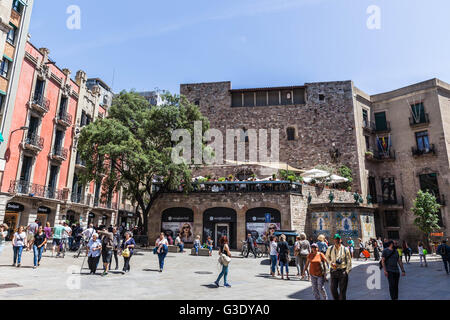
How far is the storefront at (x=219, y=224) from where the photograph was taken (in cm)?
2255

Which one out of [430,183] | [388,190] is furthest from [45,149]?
[430,183]

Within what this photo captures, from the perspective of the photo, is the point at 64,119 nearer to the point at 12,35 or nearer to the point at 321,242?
the point at 12,35

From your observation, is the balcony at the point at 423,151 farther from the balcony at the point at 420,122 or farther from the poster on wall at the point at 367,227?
the poster on wall at the point at 367,227

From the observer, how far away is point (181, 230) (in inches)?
909

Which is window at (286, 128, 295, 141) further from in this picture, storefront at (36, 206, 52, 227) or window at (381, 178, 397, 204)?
storefront at (36, 206, 52, 227)

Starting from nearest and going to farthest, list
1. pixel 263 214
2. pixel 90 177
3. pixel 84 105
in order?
pixel 90 177 < pixel 263 214 < pixel 84 105

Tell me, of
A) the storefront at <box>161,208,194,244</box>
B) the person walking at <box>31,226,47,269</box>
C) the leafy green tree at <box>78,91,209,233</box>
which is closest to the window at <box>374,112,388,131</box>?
the leafy green tree at <box>78,91,209,233</box>

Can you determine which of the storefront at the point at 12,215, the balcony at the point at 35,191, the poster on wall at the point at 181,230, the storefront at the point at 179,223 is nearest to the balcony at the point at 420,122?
the storefront at the point at 179,223

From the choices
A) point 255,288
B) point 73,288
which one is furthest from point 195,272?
point 73,288

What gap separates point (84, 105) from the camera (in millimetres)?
28750

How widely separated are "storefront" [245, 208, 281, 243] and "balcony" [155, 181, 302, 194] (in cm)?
152

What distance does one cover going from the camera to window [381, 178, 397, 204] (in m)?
30.9
